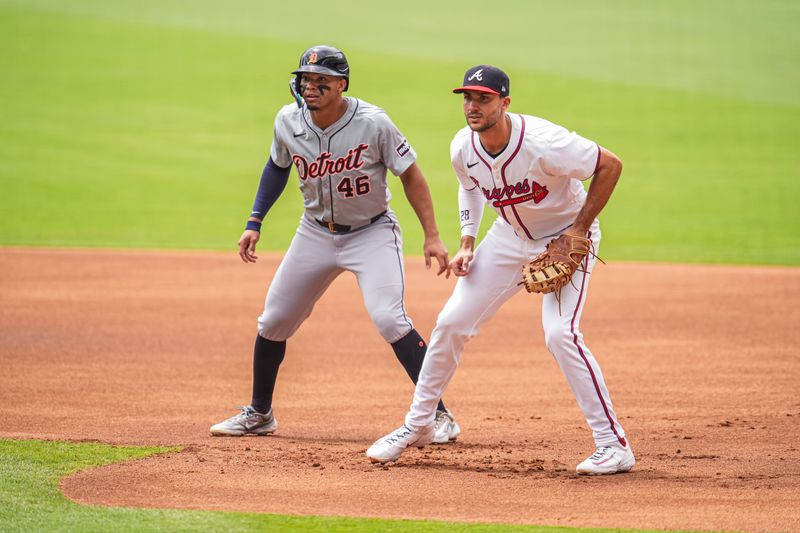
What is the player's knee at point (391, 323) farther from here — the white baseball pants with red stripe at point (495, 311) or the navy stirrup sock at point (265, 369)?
the navy stirrup sock at point (265, 369)

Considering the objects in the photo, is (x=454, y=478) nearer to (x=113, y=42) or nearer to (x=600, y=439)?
(x=600, y=439)

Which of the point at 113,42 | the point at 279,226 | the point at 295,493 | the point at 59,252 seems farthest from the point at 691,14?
the point at 295,493

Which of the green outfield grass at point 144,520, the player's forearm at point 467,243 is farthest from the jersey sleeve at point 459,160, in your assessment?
the green outfield grass at point 144,520

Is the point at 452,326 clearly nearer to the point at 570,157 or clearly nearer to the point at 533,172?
the point at 533,172

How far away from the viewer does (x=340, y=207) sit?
5969mm

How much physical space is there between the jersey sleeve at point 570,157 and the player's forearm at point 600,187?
38 mm

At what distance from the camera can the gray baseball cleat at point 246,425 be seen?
6.20 metres

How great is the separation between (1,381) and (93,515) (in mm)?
3409

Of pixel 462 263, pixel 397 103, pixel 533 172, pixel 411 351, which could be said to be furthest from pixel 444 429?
pixel 397 103

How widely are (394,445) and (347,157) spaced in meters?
1.53

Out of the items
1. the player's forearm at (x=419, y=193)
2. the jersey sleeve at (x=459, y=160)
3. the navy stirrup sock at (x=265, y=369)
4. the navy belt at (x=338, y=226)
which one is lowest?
the navy stirrup sock at (x=265, y=369)

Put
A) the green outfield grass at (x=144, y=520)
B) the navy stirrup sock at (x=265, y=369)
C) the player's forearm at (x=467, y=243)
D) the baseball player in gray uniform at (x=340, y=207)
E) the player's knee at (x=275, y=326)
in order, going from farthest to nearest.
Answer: the navy stirrup sock at (x=265, y=369)
the player's knee at (x=275, y=326)
the baseball player in gray uniform at (x=340, y=207)
the player's forearm at (x=467, y=243)
the green outfield grass at (x=144, y=520)

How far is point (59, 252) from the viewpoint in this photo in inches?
536

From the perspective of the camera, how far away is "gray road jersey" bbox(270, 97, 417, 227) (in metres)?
5.86
